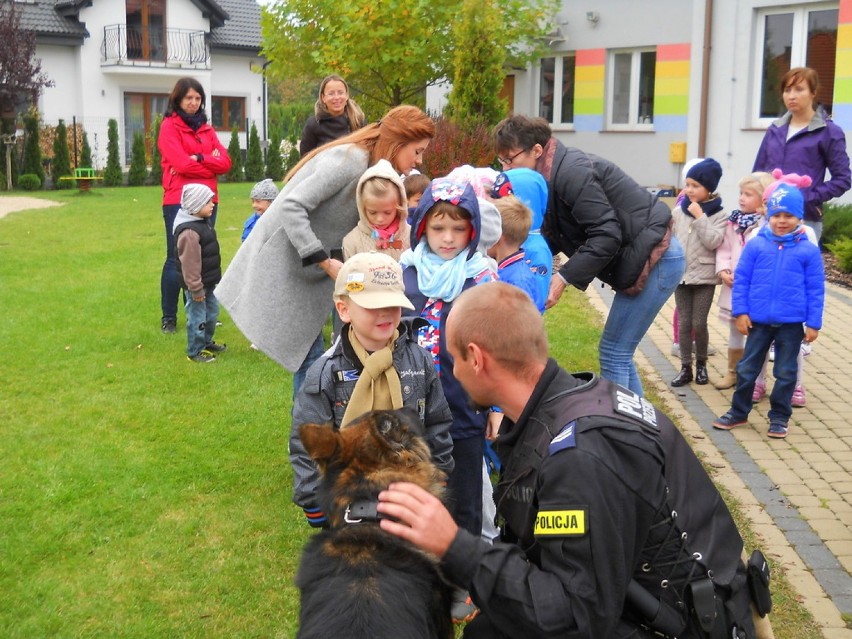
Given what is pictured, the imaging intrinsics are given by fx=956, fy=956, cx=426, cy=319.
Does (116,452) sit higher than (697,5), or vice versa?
(697,5)

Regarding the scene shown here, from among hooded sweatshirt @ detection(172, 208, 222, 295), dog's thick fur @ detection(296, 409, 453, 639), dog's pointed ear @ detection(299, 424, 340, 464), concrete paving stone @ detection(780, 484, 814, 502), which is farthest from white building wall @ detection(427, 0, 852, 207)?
dog's pointed ear @ detection(299, 424, 340, 464)

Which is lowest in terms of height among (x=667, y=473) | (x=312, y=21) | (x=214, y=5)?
(x=667, y=473)

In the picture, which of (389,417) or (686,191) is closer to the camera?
(389,417)

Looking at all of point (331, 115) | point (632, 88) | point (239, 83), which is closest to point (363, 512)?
point (331, 115)

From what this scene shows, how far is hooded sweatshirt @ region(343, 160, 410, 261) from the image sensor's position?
4.89 meters

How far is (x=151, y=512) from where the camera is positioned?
17.3 feet

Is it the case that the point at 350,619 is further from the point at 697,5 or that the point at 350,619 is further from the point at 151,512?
the point at 697,5

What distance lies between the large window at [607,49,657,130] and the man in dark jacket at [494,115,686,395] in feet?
60.2

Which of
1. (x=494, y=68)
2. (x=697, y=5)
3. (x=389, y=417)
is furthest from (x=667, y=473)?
(x=697, y=5)

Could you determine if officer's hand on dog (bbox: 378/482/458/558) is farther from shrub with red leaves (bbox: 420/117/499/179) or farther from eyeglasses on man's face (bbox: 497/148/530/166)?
shrub with red leaves (bbox: 420/117/499/179)

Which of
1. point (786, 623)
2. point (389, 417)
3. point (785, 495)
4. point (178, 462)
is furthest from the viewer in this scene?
point (178, 462)

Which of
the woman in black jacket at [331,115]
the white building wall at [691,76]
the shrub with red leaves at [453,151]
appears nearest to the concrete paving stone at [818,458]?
the woman in black jacket at [331,115]

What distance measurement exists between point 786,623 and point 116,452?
415 centimetres

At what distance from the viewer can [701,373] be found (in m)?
8.02
